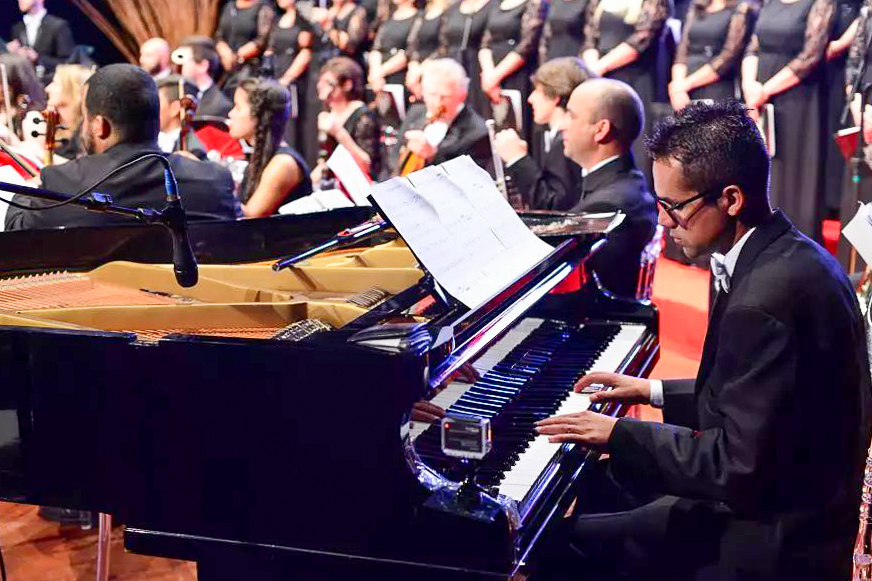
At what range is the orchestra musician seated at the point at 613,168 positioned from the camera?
365cm

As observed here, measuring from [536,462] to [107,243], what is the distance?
154cm

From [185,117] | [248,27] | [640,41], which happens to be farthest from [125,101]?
[248,27]

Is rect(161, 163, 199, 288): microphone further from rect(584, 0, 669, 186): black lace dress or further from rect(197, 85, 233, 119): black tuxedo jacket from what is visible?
rect(197, 85, 233, 119): black tuxedo jacket

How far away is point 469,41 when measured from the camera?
8.28m

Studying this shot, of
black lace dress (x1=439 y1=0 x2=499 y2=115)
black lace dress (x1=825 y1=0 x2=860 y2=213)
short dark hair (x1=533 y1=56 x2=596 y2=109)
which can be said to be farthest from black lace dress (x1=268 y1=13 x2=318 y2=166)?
short dark hair (x1=533 y1=56 x2=596 y2=109)

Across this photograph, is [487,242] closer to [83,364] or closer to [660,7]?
[83,364]

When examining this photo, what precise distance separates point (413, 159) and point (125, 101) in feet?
8.74

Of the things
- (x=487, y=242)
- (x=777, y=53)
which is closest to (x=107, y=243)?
(x=487, y=242)

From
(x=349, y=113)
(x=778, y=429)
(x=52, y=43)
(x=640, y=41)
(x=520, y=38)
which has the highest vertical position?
(x=52, y=43)

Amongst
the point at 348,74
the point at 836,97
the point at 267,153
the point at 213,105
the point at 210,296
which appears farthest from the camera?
the point at 213,105

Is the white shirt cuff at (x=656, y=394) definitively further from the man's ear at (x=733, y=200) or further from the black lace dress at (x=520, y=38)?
the black lace dress at (x=520, y=38)

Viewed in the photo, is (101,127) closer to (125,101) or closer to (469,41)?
(125,101)

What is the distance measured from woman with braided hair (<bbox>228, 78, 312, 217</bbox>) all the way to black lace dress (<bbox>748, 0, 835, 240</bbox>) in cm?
310

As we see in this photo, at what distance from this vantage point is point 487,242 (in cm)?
247
